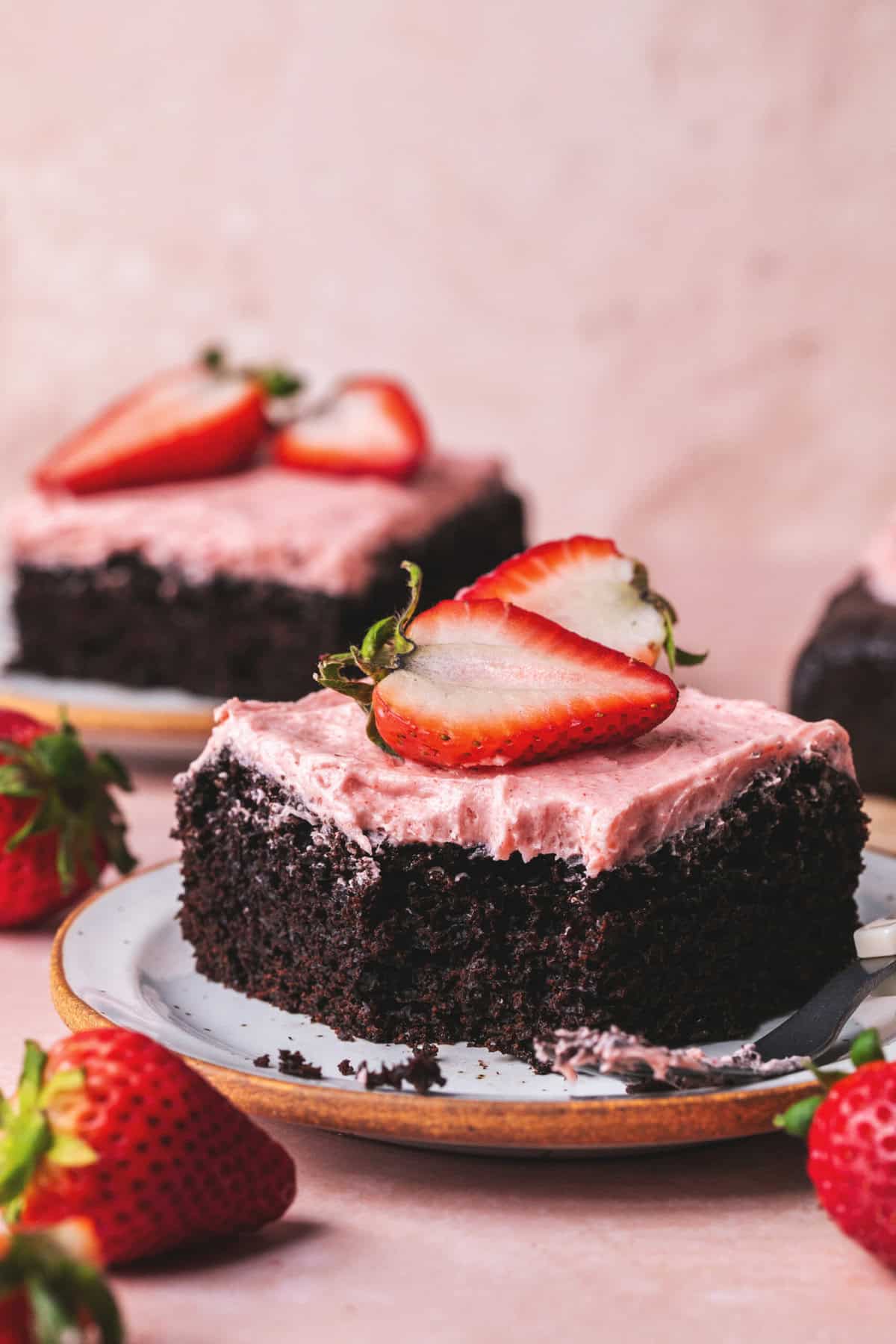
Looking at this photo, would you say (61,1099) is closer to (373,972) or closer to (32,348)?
(373,972)

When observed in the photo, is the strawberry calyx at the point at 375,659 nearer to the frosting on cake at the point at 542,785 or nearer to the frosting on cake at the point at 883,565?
the frosting on cake at the point at 542,785

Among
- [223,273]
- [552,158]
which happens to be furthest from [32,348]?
[552,158]

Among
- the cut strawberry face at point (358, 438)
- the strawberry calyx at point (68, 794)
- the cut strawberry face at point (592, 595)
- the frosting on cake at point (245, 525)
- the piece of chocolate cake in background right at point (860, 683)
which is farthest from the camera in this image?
the cut strawberry face at point (358, 438)

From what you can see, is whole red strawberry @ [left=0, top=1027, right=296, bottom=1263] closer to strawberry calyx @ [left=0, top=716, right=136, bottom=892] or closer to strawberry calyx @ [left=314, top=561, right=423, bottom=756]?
strawberry calyx @ [left=314, top=561, right=423, bottom=756]

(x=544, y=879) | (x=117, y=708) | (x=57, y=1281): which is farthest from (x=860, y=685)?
(x=57, y=1281)

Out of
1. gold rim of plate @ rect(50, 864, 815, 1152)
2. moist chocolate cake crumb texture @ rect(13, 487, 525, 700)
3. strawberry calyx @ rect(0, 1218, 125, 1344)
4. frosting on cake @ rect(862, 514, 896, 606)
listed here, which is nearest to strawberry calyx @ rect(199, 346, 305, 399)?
moist chocolate cake crumb texture @ rect(13, 487, 525, 700)

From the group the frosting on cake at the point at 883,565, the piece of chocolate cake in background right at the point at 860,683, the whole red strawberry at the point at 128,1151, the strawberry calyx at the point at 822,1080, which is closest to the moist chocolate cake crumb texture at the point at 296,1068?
the whole red strawberry at the point at 128,1151
